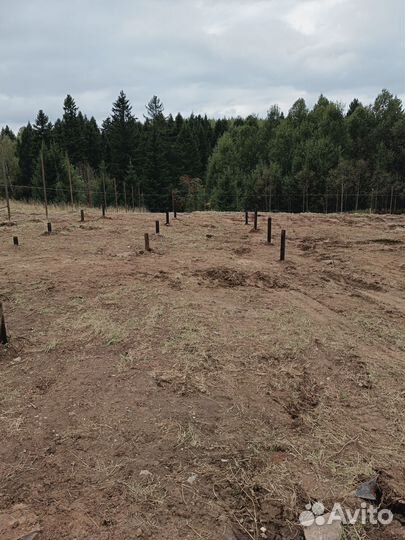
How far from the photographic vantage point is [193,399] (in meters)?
3.22

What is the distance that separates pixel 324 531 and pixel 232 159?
155 feet

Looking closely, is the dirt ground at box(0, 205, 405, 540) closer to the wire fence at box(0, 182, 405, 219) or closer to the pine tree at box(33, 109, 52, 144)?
the wire fence at box(0, 182, 405, 219)

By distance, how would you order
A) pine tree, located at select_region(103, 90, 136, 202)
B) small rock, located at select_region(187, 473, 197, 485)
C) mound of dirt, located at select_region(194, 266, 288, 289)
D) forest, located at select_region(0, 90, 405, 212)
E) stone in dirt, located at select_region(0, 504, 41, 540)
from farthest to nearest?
pine tree, located at select_region(103, 90, 136, 202) < forest, located at select_region(0, 90, 405, 212) < mound of dirt, located at select_region(194, 266, 288, 289) < small rock, located at select_region(187, 473, 197, 485) < stone in dirt, located at select_region(0, 504, 41, 540)

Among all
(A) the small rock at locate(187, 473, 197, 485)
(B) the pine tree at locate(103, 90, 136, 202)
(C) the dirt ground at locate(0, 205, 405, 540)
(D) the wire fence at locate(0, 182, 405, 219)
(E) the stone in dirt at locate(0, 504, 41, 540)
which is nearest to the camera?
(E) the stone in dirt at locate(0, 504, 41, 540)

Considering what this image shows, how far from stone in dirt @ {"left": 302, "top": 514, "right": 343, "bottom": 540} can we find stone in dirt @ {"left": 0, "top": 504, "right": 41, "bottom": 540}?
4.35 feet

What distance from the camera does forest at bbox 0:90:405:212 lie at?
34531 millimetres

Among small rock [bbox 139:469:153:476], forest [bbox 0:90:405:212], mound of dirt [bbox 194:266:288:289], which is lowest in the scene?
small rock [bbox 139:469:153:476]

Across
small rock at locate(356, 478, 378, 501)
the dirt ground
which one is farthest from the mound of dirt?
small rock at locate(356, 478, 378, 501)

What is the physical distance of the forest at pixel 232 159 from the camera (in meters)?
34.5

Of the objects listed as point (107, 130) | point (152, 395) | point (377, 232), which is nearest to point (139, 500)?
point (152, 395)

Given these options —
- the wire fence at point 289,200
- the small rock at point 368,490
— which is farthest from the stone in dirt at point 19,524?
the wire fence at point 289,200

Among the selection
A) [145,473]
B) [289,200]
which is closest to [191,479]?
[145,473]

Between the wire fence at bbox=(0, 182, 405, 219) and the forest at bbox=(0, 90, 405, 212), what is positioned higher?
the forest at bbox=(0, 90, 405, 212)

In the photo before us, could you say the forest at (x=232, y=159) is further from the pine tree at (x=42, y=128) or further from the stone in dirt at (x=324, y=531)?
the stone in dirt at (x=324, y=531)
